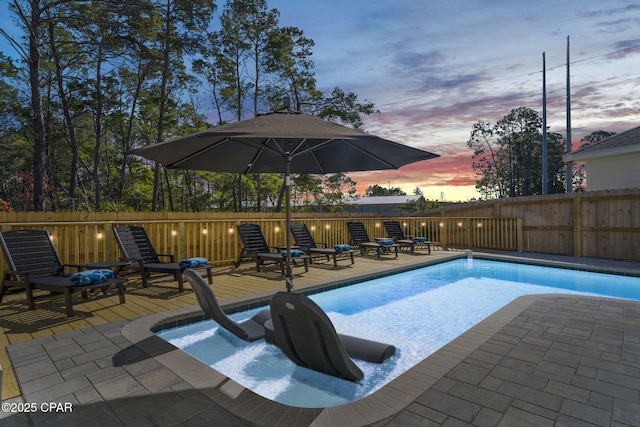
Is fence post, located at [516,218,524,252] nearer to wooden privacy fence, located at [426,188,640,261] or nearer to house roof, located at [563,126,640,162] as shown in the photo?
wooden privacy fence, located at [426,188,640,261]

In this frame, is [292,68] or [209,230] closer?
[209,230]

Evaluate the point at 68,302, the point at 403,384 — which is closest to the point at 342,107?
the point at 68,302

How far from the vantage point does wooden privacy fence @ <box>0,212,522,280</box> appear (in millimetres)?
5770

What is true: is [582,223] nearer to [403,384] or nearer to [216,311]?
[403,384]

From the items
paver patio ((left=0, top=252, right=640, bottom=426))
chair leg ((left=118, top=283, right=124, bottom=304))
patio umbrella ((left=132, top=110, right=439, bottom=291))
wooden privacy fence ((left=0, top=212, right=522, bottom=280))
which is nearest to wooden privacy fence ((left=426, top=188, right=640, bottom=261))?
wooden privacy fence ((left=0, top=212, right=522, bottom=280))

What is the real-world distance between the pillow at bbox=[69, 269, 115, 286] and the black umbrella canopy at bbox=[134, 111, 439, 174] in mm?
1524

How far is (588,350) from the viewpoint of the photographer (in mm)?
2855

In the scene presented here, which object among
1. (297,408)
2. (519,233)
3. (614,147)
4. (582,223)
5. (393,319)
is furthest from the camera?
(614,147)

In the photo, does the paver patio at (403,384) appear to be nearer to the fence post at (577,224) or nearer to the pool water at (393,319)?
→ the pool water at (393,319)

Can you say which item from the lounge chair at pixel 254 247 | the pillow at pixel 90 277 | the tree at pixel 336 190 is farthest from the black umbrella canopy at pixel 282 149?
the tree at pixel 336 190

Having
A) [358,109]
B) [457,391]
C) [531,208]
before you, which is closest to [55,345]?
[457,391]

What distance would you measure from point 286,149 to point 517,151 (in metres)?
35.4

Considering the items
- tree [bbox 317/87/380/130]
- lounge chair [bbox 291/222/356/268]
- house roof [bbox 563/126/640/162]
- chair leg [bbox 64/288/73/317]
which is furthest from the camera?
tree [bbox 317/87/380/130]

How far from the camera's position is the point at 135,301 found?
182 inches
